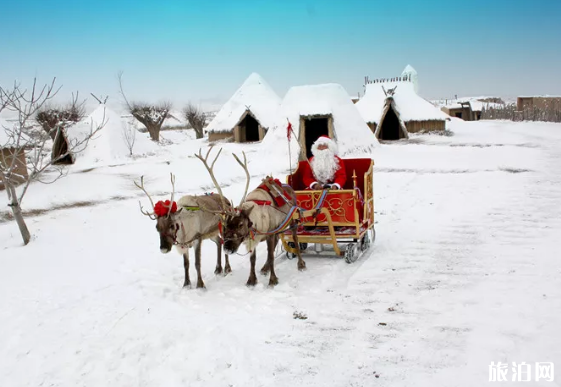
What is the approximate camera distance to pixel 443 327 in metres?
4.62

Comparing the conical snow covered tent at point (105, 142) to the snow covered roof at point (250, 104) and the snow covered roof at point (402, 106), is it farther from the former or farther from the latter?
the snow covered roof at point (402, 106)

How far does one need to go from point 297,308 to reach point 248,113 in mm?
27001

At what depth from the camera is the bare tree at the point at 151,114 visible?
125 feet

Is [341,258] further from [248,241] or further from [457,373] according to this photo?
[457,373]

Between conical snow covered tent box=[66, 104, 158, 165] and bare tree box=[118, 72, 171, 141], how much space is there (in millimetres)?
10783

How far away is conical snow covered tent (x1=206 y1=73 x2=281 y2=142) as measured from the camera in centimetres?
3128

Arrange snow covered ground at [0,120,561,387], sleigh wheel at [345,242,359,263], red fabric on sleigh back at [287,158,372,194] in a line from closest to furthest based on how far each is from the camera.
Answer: snow covered ground at [0,120,561,387] → sleigh wheel at [345,242,359,263] → red fabric on sleigh back at [287,158,372,194]

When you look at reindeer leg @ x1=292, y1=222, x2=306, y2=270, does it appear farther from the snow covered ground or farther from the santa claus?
the santa claus

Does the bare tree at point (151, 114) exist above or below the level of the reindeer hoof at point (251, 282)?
above

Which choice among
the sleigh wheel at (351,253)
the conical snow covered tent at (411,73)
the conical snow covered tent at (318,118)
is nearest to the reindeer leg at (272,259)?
the sleigh wheel at (351,253)

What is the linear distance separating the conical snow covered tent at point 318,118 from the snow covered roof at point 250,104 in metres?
10.4

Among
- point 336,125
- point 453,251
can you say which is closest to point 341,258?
point 453,251

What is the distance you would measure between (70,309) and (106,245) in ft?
10.5

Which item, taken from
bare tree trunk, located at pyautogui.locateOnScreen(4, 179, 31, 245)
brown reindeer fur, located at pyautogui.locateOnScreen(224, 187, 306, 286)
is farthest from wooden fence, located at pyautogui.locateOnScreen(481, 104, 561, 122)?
bare tree trunk, located at pyautogui.locateOnScreen(4, 179, 31, 245)
